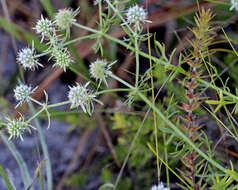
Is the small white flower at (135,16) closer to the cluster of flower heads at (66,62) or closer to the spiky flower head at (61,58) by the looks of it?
the cluster of flower heads at (66,62)

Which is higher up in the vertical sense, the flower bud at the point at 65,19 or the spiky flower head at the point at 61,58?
the flower bud at the point at 65,19

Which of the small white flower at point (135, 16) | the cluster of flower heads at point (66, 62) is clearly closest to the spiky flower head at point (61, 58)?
the cluster of flower heads at point (66, 62)

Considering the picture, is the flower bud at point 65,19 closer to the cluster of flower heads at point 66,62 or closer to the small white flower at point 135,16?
the cluster of flower heads at point 66,62

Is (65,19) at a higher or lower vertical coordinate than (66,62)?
higher

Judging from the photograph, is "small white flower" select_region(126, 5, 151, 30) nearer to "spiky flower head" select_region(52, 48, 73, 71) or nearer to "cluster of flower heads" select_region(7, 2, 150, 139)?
"cluster of flower heads" select_region(7, 2, 150, 139)

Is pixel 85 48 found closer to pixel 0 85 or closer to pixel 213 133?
pixel 0 85

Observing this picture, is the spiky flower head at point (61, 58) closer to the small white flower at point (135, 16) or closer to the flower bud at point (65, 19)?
the flower bud at point (65, 19)

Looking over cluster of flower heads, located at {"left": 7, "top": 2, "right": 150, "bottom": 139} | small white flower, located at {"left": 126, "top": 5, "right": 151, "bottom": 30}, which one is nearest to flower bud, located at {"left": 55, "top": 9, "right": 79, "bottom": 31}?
cluster of flower heads, located at {"left": 7, "top": 2, "right": 150, "bottom": 139}

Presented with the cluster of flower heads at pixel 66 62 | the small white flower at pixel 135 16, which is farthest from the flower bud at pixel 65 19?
the small white flower at pixel 135 16

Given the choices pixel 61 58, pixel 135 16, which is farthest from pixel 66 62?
pixel 135 16

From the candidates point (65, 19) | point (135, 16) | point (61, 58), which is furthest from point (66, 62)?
point (135, 16)

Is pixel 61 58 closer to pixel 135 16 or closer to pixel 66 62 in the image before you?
pixel 66 62

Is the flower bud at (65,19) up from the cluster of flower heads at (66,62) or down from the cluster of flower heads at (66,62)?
up
